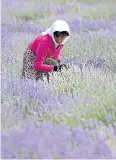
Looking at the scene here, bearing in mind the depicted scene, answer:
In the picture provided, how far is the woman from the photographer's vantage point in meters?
5.34

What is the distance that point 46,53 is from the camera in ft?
17.8

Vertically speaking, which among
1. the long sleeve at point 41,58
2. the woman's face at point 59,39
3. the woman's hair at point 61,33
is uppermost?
the woman's hair at point 61,33

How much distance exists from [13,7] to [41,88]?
25.3 feet

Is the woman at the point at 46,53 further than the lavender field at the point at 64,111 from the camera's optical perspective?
Yes

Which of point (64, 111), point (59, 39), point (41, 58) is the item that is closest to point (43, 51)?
point (41, 58)

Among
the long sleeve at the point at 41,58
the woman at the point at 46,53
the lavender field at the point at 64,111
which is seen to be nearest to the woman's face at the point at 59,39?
the woman at the point at 46,53

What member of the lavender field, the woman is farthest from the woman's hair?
the lavender field

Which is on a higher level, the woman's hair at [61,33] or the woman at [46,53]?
the woman's hair at [61,33]

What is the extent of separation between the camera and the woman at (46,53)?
5340mm

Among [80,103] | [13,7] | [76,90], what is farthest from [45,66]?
[13,7]

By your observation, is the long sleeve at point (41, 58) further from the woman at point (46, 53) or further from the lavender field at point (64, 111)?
the lavender field at point (64, 111)

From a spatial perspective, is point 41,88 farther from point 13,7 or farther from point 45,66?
point 13,7

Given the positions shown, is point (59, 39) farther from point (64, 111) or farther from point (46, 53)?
point (64, 111)

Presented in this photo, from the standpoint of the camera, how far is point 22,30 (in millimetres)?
9484
